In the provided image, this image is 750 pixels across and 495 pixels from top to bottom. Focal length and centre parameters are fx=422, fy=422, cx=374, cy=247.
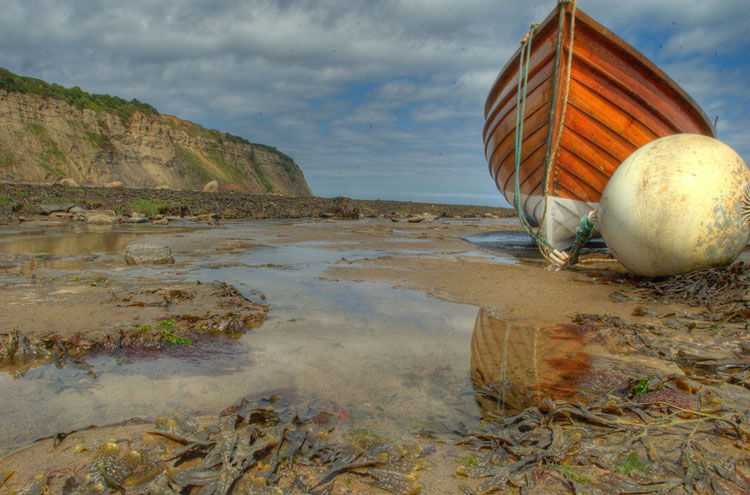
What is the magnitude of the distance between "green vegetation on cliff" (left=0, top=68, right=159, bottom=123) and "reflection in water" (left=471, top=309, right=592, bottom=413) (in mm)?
46183

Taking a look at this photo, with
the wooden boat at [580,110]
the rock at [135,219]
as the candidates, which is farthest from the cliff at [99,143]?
the wooden boat at [580,110]

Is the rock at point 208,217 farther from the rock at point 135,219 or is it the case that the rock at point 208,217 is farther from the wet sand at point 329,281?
the wet sand at point 329,281

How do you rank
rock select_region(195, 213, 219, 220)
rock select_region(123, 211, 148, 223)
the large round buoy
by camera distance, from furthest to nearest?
rock select_region(195, 213, 219, 220) → rock select_region(123, 211, 148, 223) → the large round buoy

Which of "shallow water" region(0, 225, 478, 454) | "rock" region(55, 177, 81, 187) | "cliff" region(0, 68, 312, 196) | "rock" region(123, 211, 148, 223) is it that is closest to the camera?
"shallow water" region(0, 225, 478, 454)

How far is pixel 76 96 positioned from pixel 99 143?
6.01 metres

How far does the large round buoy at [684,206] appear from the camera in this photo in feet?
17.0

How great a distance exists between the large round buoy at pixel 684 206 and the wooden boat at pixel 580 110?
2.22 metres

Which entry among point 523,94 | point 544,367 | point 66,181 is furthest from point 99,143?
point 544,367

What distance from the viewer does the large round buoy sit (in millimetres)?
5176

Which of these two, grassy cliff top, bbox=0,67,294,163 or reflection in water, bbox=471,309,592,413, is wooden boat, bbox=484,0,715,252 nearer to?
reflection in water, bbox=471,309,592,413

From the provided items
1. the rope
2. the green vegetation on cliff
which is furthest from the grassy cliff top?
the rope

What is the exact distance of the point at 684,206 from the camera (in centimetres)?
516

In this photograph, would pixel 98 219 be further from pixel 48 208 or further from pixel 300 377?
pixel 300 377

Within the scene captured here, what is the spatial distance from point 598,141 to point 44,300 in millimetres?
8752
